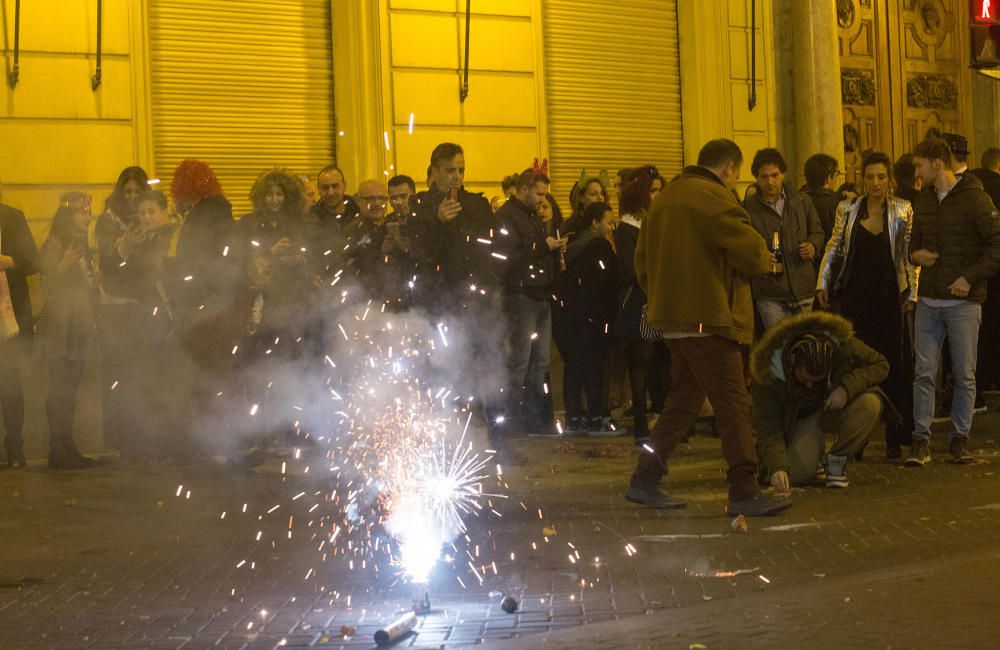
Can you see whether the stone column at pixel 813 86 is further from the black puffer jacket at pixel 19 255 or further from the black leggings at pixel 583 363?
the black puffer jacket at pixel 19 255

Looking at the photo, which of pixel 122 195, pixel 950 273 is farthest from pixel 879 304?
pixel 122 195

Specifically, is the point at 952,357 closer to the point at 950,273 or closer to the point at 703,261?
the point at 950,273

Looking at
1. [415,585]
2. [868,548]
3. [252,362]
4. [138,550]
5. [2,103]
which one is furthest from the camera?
[2,103]

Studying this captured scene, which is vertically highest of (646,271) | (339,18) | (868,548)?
(339,18)

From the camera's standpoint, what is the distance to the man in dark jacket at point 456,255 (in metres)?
9.99

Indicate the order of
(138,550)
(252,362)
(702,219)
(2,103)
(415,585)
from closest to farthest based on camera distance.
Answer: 1. (415,585)
2. (138,550)
3. (702,219)
4. (252,362)
5. (2,103)

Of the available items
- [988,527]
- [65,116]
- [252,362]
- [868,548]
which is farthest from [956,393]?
[65,116]

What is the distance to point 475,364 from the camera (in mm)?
10773

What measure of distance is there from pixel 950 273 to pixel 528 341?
312 centimetres

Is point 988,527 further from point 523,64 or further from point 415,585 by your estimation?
point 523,64

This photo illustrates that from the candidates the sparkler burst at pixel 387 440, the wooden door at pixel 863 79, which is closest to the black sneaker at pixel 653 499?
the sparkler burst at pixel 387 440

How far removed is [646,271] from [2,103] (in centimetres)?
562

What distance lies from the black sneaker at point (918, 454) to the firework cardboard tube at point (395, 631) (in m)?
5.15

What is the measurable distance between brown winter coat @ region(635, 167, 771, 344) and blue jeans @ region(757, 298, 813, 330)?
2.34m
